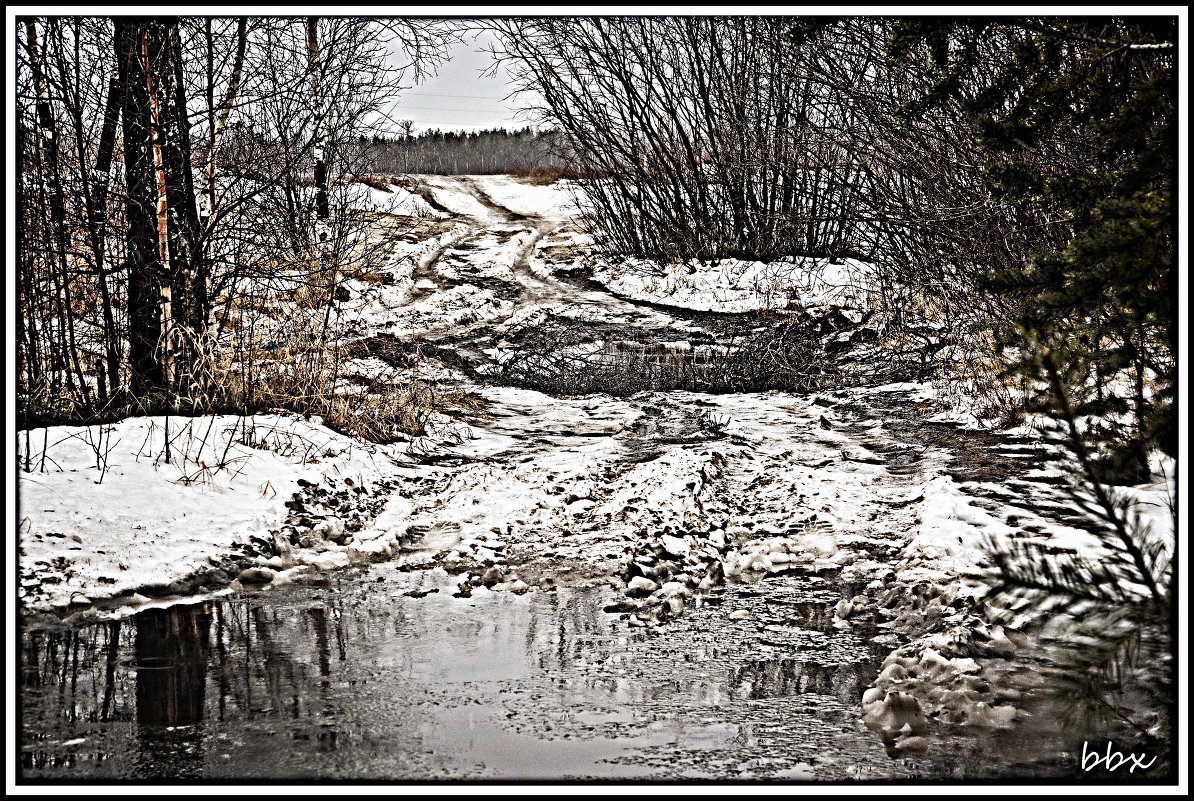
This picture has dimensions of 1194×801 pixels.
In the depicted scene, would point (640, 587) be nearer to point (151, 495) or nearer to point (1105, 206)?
point (1105, 206)

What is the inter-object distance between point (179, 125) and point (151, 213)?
2.14 ft

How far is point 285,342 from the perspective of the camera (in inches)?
240

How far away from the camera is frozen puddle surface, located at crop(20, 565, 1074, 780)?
2291 mm

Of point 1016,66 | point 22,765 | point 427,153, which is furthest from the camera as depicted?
point 427,153

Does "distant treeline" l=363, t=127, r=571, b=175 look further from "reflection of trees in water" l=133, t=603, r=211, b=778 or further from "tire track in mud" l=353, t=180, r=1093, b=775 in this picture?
"reflection of trees in water" l=133, t=603, r=211, b=778

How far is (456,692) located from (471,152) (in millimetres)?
15240

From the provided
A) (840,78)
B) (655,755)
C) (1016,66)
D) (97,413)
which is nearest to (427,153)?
(840,78)

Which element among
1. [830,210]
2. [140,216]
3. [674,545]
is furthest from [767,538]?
[830,210]

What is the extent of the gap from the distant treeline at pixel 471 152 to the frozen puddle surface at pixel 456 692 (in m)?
10.8

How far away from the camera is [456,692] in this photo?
2.75 m

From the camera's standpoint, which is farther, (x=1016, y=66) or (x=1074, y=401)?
(x=1016, y=66)

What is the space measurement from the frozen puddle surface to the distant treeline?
35.3 ft

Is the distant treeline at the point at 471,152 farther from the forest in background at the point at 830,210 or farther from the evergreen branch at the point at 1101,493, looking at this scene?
the evergreen branch at the point at 1101,493

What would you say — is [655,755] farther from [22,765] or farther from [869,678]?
[22,765]
